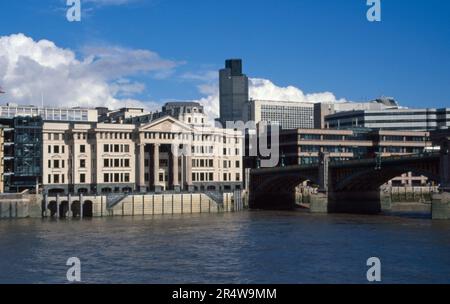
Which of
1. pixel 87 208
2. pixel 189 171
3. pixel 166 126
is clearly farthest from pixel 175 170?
pixel 87 208

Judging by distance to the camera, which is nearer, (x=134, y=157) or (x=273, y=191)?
(x=134, y=157)

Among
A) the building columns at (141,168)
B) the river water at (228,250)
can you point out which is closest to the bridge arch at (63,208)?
the river water at (228,250)

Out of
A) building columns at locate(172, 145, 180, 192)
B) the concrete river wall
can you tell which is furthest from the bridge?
building columns at locate(172, 145, 180, 192)

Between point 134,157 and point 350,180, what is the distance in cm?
4379

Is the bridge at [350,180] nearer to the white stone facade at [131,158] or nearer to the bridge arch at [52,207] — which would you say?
the white stone facade at [131,158]

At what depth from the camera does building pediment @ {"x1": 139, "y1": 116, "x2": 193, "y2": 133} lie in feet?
459

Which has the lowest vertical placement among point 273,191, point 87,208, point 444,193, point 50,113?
point 87,208

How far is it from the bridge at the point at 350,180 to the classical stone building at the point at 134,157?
8.50 metres

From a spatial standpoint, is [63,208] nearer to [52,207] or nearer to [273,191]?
[52,207]

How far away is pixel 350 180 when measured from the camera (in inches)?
4862
